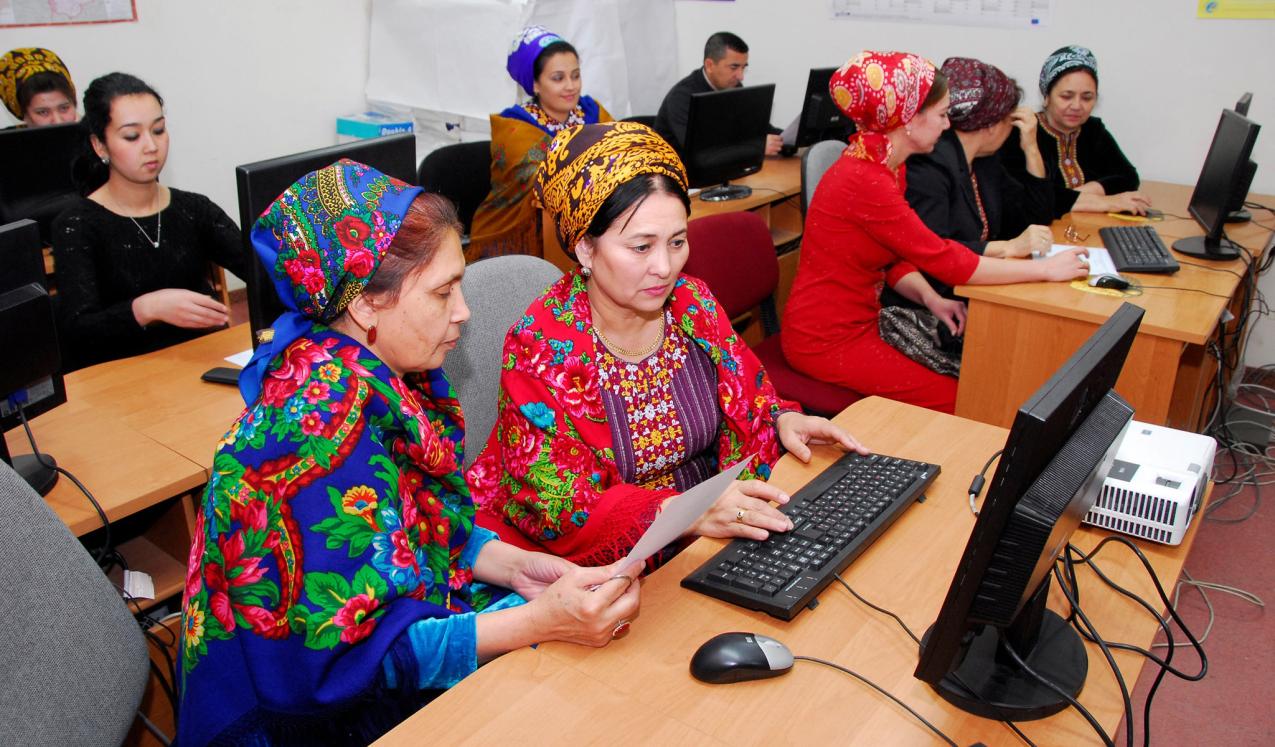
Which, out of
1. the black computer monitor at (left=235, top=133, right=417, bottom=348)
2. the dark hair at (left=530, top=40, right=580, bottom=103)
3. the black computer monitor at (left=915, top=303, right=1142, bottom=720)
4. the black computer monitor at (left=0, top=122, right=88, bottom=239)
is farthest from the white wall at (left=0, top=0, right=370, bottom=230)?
the black computer monitor at (left=915, top=303, right=1142, bottom=720)

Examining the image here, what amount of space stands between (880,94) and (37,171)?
2577mm

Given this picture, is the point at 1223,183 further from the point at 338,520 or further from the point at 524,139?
the point at 338,520

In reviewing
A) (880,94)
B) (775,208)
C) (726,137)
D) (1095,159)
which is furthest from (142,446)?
(1095,159)

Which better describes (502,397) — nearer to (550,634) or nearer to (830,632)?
(550,634)

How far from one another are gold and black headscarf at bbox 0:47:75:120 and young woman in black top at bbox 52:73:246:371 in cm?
137

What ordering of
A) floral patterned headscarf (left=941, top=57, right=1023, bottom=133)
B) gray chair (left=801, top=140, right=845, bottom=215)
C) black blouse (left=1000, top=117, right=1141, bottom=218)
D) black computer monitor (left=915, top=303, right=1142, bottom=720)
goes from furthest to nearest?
black blouse (left=1000, top=117, right=1141, bottom=218) < gray chair (left=801, top=140, right=845, bottom=215) < floral patterned headscarf (left=941, top=57, right=1023, bottom=133) < black computer monitor (left=915, top=303, right=1142, bottom=720)

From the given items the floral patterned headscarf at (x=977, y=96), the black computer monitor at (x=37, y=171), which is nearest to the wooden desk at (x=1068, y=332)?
the floral patterned headscarf at (x=977, y=96)

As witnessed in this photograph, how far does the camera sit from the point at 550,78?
3.73 m

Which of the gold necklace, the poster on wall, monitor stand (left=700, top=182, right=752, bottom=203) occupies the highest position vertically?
→ the poster on wall

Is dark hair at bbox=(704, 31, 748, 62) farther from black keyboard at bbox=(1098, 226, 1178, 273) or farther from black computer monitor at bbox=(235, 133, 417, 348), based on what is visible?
black computer monitor at bbox=(235, 133, 417, 348)

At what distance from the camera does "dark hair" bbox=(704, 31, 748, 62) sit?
4.42 metres

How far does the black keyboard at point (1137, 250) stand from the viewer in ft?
8.45

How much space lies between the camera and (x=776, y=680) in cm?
108

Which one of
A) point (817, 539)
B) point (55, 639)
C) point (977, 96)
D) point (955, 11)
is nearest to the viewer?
point (55, 639)
